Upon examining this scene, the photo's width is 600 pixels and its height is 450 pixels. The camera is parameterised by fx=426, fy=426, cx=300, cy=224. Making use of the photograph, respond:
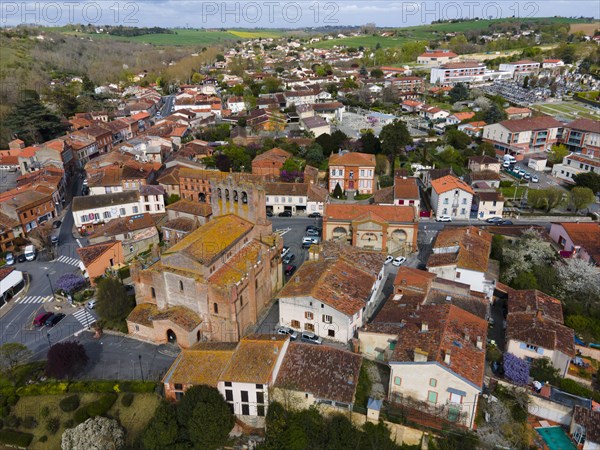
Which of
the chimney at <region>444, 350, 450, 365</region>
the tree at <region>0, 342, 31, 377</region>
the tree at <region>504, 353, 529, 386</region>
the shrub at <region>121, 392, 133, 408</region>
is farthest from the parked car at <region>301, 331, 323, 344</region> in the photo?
the tree at <region>0, 342, 31, 377</region>

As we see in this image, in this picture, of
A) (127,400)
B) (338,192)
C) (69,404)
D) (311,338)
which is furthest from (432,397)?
(338,192)

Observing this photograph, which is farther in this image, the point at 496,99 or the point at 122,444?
the point at 496,99

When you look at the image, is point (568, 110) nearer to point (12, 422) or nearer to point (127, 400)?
point (127, 400)

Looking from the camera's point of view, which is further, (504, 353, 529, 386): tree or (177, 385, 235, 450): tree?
(504, 353, 529, 386): tree

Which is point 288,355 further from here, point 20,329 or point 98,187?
point 98,187

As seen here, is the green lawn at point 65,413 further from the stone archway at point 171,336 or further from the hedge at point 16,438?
the stone archway at point 171,336

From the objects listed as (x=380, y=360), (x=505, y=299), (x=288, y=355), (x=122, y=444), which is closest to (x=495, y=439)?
(x=380, y=360)

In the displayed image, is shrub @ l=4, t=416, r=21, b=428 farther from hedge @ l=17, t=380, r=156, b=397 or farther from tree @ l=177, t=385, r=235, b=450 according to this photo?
tree @ l=177, t=385, r=235, b=450
